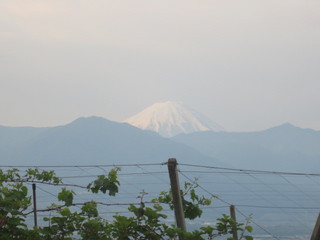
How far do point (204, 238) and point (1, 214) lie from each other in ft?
8.29

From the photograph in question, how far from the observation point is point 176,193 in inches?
363

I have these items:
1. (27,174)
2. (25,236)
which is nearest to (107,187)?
(25,236)

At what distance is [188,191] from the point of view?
32.0 ft

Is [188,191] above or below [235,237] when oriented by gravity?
above

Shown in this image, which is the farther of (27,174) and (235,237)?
(27,174)

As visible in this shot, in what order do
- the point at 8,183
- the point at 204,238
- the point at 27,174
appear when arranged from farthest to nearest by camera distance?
1. the point at 27,174
2. the point at 8,183
3. the point at 204,238

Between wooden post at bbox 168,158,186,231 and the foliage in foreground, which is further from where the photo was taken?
wooden post at bbox 168,158,186,231

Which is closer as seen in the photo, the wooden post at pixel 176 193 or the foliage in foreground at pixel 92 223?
the foliage in foreground at pixel 92 223

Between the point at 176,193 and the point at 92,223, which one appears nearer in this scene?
the point at 92,223

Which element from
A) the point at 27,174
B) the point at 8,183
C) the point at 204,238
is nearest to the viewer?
the point at 204,238

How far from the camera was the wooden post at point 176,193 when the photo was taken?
9.07m

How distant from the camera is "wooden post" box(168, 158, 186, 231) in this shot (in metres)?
9.07

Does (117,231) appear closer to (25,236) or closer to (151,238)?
(151,238)

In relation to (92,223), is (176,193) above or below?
above
